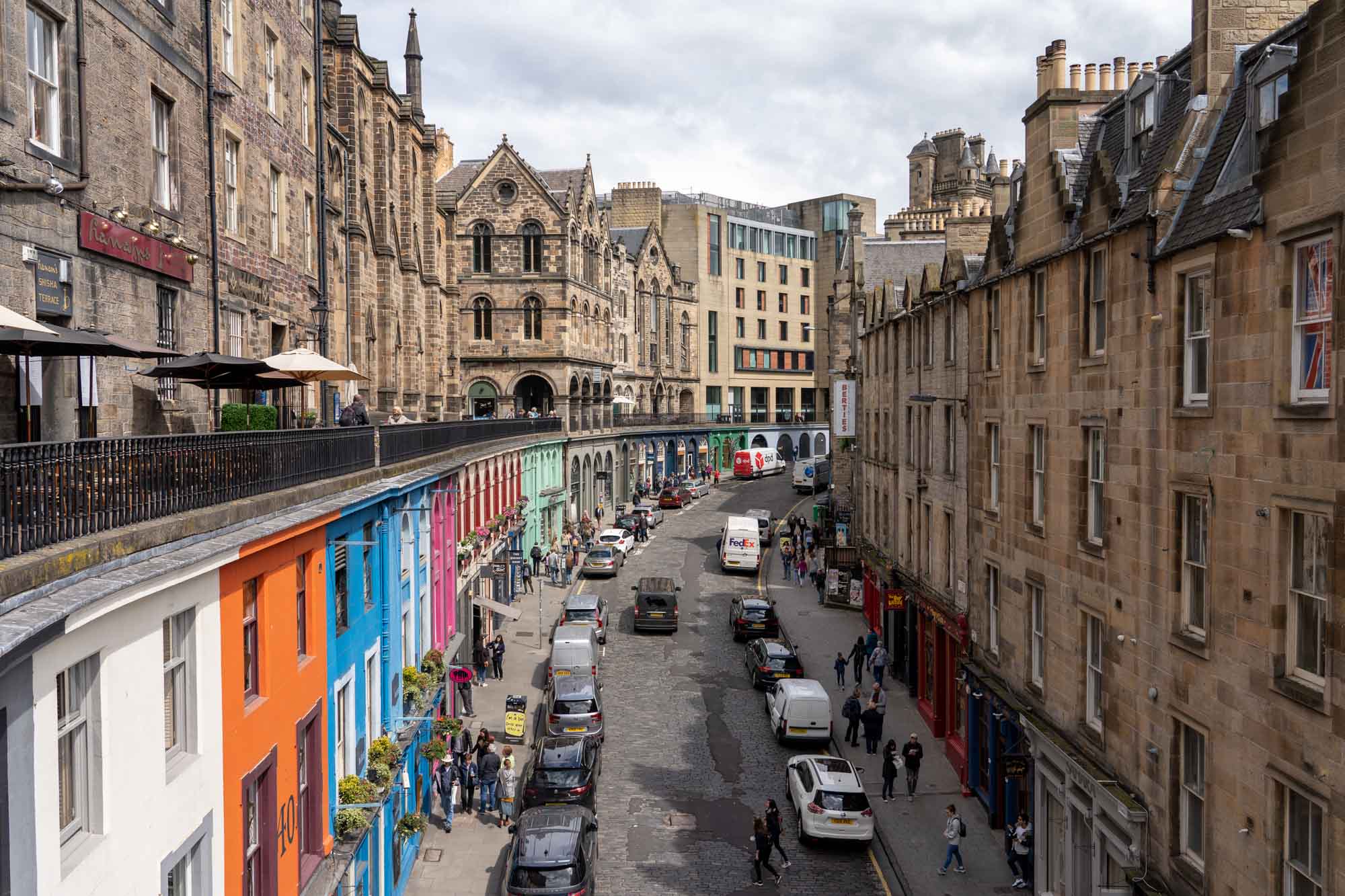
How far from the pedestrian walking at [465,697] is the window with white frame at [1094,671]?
15.9 m

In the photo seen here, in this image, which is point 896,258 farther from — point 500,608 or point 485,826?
point 485,826

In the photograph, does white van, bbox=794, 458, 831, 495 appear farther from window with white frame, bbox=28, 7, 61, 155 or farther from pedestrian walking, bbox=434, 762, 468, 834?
window with white frame, bbox=28, 7, 61, 155

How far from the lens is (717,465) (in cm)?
9431

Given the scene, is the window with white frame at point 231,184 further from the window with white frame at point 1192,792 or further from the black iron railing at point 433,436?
the window with white frame at point 1192,792

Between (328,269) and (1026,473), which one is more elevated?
(328,269)

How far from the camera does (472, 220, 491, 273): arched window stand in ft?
202

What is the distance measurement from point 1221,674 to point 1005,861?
9.64 metres

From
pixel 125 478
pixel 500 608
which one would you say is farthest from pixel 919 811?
pixel 125 478

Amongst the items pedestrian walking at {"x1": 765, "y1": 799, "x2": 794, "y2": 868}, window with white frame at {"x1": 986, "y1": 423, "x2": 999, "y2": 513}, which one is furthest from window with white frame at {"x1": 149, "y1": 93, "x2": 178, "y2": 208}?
window with white frame at {"x1": 986, "y1": 423, "x2": 999, "y2": 513}

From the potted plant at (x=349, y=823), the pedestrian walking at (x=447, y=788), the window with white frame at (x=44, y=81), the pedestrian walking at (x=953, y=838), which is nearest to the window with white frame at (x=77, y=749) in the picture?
the potted plant at (x=349, y=823)

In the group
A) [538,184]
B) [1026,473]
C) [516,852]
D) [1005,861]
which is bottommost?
[1005,861]

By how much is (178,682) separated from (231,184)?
1320 cm

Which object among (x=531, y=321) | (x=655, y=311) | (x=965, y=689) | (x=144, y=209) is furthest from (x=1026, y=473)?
(x=655, y=311)

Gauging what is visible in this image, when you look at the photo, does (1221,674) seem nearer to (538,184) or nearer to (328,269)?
(328,269)
